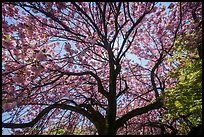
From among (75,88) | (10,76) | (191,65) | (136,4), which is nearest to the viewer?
(191,65)

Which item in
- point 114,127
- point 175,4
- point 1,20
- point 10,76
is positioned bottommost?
point 114,127

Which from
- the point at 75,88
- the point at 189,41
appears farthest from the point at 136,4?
the point at 75,88

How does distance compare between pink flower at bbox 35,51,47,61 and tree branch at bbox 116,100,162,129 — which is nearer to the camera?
pink flower at bbox 35,51,47,61

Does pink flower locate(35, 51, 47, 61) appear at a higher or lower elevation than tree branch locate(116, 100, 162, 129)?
higher

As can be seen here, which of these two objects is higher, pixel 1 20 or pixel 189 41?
pixel 1 20

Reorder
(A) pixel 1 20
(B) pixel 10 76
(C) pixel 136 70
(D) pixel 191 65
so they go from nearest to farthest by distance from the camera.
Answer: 1. (D) pixel 191 65
2. (A) pixel 1 20
3. (B) pixel 10 76
4. (C) pixel 136 70

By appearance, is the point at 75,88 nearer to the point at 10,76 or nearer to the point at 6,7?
the point at 10,76

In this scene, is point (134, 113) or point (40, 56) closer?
point (40, 56)

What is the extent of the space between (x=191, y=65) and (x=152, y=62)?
24.0 ft

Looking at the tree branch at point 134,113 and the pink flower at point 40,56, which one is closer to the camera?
the pink flower at point 40,56

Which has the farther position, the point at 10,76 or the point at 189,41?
the point at 10,76

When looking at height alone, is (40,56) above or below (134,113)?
above

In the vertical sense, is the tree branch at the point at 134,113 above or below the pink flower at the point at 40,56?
below

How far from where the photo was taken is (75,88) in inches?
388
